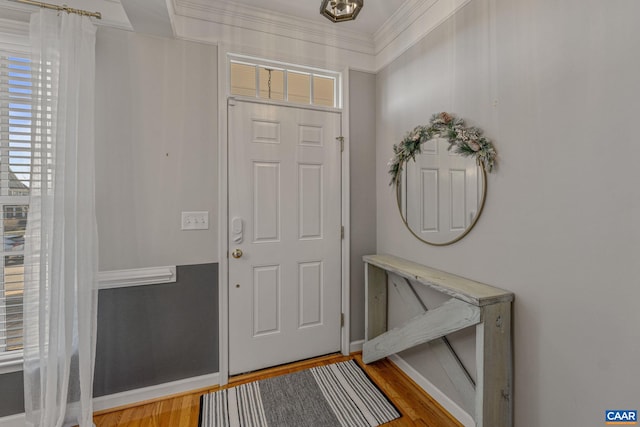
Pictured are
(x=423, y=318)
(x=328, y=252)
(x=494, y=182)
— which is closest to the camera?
(x=494, y=182)

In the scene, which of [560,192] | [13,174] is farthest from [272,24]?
[560,192]

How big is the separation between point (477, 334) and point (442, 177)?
0.90m

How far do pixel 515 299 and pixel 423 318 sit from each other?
1.64ft

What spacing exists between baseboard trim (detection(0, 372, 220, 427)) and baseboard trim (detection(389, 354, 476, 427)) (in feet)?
4.56

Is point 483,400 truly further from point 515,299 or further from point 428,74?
point 428,74

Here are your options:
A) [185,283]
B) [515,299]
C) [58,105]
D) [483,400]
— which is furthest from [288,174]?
[483,400]

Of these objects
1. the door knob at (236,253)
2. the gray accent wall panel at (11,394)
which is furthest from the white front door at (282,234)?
the gray accent wall panel at (11,394)

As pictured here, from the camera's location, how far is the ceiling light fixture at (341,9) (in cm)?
110

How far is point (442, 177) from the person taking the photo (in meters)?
1.74

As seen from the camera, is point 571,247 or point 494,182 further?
point 494,182

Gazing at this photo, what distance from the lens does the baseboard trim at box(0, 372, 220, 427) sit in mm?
1612

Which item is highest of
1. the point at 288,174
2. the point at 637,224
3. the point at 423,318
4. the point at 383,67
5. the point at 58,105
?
the point at 383,67

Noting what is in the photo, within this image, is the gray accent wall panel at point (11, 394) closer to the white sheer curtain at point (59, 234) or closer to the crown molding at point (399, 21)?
the white sheer curtain at point (59, 234)

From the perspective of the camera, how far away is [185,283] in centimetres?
192
